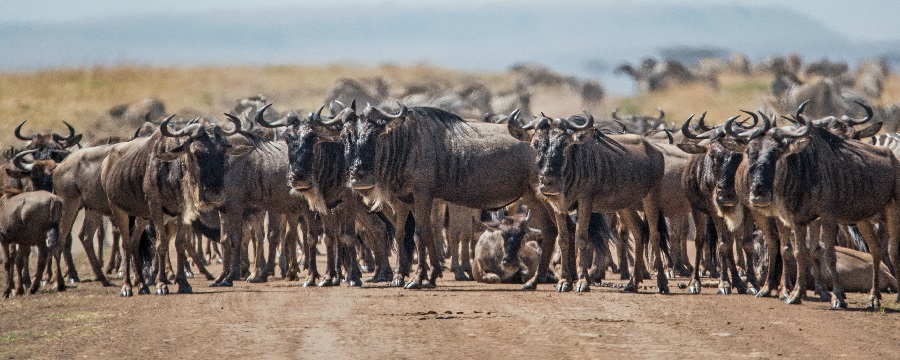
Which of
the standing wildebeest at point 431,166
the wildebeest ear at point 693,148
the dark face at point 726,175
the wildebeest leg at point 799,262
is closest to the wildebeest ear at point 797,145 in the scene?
the wildebeest leg at point 799,262

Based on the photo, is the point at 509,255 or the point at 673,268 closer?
the point at 509,255

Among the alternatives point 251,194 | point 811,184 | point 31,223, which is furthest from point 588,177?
point 31,223

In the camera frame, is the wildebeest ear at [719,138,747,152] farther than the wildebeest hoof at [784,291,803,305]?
Yes

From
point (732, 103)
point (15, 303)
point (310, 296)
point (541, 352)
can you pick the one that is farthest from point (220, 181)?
point (732, 103)

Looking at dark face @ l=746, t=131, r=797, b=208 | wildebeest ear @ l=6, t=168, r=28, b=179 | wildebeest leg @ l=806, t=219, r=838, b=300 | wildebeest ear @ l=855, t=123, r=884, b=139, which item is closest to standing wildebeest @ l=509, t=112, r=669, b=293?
wildebeest leg @ l=806, t=219, r=838, b=300

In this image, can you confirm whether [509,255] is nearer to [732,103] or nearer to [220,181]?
[220,181]

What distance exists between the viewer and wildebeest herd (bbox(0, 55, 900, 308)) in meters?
12.9

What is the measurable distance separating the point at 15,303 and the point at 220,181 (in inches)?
119

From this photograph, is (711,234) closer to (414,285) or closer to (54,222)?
(414,285)

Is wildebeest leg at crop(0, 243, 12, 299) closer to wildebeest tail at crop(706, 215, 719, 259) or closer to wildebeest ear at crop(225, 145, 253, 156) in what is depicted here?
wildebeest ear at crop(225, 145, 253, 156)

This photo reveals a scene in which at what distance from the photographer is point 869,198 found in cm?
1272

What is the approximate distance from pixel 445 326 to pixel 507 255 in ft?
18.1

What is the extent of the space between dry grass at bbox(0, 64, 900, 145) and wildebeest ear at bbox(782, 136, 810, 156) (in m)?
27.8

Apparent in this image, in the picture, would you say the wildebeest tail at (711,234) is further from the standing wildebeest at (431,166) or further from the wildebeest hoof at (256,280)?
the wildebeest hoof at (256,280)
